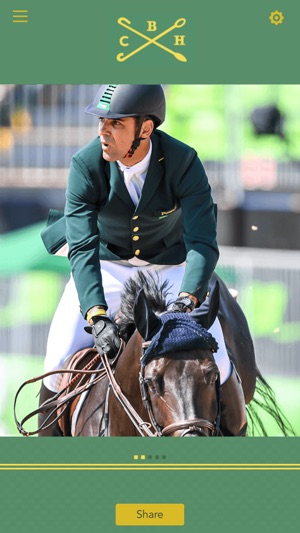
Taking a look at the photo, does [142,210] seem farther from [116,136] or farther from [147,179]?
[116,136]

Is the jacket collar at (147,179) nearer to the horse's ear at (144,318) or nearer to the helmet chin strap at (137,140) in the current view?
the helmet chin strap at (137,140)

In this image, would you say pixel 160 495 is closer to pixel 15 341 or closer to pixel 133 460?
pixel 133 460

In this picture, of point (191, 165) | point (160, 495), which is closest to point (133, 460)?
point (160, 495)

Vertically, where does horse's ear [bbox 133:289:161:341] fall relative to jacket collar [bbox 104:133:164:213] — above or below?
below

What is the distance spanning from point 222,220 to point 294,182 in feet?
1.71

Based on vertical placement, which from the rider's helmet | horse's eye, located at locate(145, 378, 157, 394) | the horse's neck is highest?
the rider's helmet

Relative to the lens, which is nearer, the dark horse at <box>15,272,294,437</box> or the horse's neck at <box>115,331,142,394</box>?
the dark horse at <box>15,272,294,437</box>

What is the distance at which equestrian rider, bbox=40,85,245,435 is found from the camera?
354 centimetres

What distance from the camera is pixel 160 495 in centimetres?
326

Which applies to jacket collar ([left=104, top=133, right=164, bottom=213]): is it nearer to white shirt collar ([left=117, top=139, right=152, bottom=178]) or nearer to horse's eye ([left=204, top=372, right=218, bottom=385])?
Answer: white shirt collar ([left=117, top=139, right=152, bottom=178])

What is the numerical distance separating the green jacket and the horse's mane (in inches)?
3.5
